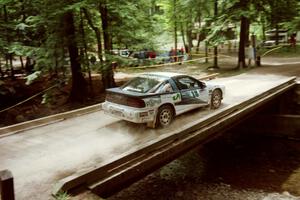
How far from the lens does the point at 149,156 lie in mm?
7824

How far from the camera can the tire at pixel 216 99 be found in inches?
455

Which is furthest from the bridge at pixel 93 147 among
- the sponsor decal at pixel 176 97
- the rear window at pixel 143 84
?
the rear window at pixel 143 84

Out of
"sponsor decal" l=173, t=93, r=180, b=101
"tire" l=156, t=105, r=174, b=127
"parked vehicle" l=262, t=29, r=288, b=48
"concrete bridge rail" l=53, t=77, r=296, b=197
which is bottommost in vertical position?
"concrete bridge rail" l=53, t=77, r=296, b=197

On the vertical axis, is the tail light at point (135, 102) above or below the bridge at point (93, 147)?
above

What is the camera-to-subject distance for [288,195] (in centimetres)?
992

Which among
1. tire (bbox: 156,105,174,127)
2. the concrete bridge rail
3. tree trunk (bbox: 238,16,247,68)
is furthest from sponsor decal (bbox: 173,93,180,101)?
tree trunk (bbox: 238,16,247,68)

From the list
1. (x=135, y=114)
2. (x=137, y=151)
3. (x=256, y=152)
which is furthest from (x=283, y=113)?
(x=137, y=151)

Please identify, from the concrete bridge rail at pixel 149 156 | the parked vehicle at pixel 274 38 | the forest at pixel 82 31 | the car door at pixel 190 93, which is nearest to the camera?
the concrete bridge rail at pixel 149 156

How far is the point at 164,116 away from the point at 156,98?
70 centimetres

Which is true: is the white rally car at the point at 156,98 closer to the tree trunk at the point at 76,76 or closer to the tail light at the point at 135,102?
the tail light at the point at 135,102

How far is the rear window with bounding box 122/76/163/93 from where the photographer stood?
9.88 metres

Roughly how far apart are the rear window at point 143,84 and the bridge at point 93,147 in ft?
3.68

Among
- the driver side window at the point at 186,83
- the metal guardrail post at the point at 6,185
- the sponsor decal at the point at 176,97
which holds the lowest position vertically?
the metal guardrail post at the point at 6,185

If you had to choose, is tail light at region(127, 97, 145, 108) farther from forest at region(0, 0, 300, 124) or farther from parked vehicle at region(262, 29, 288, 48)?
parked vehicle at region(262, 29, 288, 48)
